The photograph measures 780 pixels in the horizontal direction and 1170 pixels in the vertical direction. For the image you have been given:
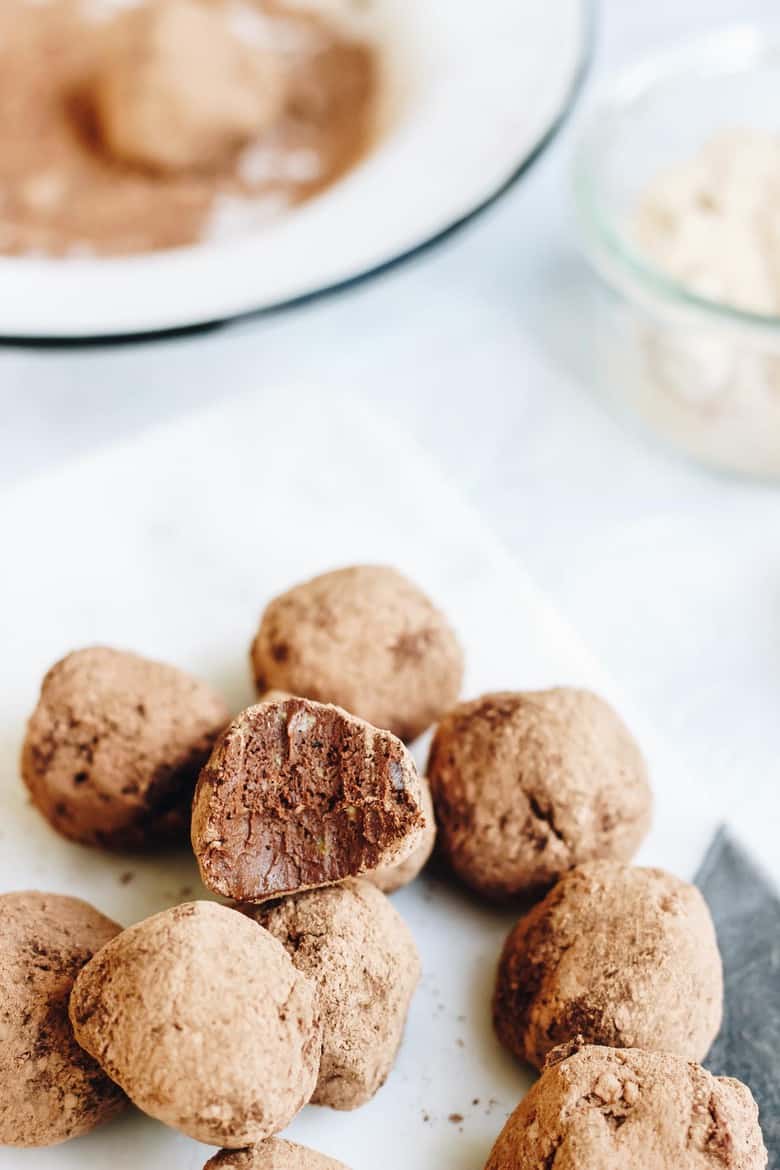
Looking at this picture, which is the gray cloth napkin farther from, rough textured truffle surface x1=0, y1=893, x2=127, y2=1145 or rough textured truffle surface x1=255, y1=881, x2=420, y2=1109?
rough textured truffle surface x1=0, y1=893, x2=127, y2=1145

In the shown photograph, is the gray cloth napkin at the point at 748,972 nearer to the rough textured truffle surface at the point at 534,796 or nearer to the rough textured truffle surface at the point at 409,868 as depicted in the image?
the rough textured truffle surface at the point at 534,796

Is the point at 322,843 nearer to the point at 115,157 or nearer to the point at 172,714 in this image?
the point at 172,714

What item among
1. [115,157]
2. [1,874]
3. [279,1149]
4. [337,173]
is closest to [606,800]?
[279,1149]

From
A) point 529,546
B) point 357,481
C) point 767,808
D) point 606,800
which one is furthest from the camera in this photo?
point 529,546

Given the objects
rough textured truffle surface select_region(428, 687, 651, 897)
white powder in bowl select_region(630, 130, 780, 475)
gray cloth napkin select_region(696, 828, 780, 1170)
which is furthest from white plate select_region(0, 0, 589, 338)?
gray cloth napkin select_region(696, 828, 780, 1170)

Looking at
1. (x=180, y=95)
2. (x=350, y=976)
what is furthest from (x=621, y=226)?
(x=350, y=976)

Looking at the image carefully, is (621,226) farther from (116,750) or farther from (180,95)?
(116,750)
